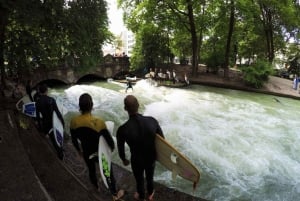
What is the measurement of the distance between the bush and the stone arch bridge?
12.9m

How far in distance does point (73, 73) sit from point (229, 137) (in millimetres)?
19480

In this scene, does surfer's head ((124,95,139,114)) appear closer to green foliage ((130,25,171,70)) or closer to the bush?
the bush

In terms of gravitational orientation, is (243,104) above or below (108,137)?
below

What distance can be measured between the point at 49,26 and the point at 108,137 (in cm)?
893

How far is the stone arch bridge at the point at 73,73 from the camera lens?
79.7 ft

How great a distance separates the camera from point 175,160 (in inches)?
168

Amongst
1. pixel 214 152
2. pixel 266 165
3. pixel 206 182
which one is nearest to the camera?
pixel 206 182

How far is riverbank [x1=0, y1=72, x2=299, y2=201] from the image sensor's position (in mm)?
4266

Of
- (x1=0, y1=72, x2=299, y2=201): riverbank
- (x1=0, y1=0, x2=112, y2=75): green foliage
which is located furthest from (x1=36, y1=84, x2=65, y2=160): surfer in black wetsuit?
(x1=0, y1=0, x2=112, y2=75): green foliage

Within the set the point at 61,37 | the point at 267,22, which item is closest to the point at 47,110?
the point at 61,37

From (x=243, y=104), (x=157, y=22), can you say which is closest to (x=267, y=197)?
(x=243, y=104)

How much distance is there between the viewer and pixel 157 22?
27031 mm

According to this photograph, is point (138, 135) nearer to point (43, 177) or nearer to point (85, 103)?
point (85, 103)

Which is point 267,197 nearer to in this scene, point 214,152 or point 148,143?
point 214,152
